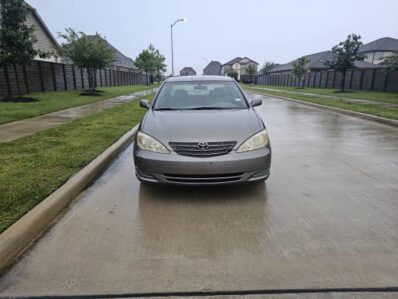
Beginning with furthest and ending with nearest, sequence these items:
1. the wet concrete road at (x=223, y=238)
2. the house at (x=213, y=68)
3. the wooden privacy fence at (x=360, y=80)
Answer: the house at (x=213, y=68) → the wooden privacy fence at (x=360, y=80) → the wet concrete road at (x=223, y=238)

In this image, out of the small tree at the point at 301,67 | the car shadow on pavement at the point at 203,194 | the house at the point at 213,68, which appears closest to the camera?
the car shadow on pavement at the point at 203,194

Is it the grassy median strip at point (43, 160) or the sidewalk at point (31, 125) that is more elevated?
the grassy median strip at point (43, 160)

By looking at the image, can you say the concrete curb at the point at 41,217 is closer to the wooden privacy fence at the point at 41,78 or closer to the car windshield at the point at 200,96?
the car windshield at the point at 200,96

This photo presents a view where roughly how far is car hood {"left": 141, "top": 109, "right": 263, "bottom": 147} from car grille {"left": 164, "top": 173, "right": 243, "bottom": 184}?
40 centimetres

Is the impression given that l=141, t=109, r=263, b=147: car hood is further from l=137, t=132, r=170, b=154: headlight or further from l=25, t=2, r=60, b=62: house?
l=25, t=2, r=60, b=62: house

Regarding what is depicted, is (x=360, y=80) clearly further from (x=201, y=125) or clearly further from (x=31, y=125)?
(x=201, y=125)

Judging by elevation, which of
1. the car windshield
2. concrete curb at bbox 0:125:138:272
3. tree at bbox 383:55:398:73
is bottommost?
concrete curb at bbox 0:125:138:272

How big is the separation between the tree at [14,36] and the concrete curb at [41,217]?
12.6m

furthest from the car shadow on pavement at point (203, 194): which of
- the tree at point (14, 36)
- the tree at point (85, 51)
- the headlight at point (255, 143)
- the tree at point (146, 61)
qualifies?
the tree at point (146, 61)

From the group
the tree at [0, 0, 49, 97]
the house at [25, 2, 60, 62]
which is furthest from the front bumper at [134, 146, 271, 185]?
the house at [25, 2, 60, 62]

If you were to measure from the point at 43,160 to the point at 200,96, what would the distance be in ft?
9.61

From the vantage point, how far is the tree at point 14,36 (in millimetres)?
15086

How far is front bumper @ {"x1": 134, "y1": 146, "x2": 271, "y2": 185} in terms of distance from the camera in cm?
400

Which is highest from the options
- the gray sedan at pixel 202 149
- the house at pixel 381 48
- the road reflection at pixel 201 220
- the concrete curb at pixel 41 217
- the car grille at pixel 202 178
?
the house at pixel 381 48
